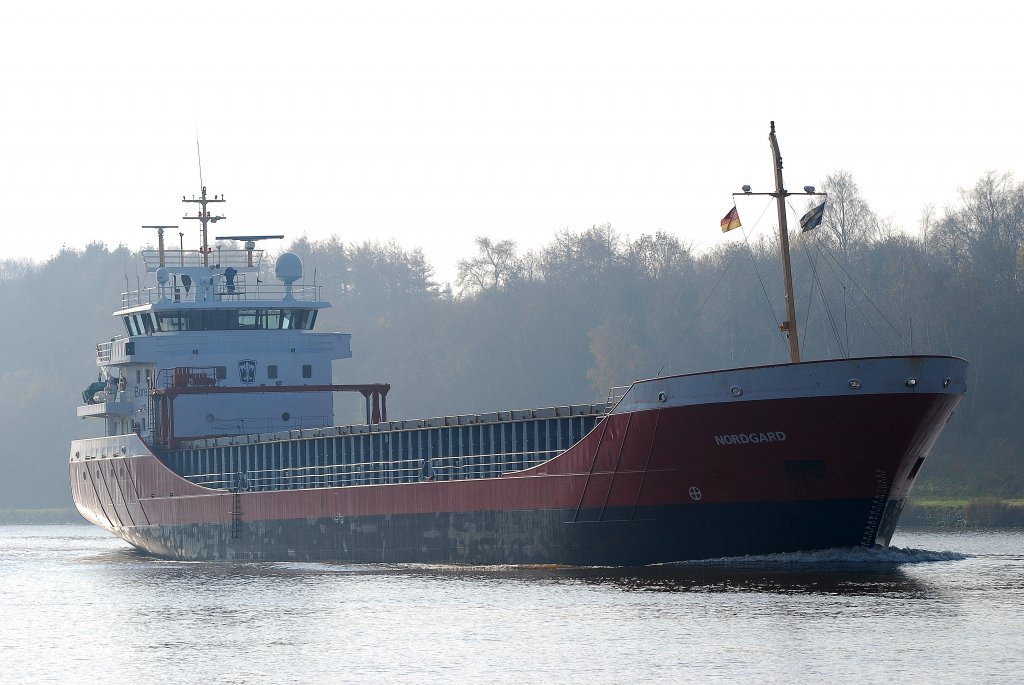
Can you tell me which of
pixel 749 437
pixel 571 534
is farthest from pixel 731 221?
pixel 571 534

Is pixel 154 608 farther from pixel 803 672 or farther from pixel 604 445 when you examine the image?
pixel 803 672

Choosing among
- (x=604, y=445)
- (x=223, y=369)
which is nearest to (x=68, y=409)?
(x=223, y=369)

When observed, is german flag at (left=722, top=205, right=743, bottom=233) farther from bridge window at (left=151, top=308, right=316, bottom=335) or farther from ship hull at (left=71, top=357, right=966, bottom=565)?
bridge window at (left=151, top=308, right=316, bottom=335)

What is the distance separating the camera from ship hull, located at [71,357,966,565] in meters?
38.4

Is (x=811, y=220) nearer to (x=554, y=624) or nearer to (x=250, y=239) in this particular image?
(x=554, y=624)

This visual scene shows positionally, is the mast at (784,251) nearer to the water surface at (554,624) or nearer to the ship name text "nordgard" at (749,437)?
the ship name text "nordgard" at (749,437)

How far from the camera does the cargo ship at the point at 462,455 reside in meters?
38.8

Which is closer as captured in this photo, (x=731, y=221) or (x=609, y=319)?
(x=731, y=221)

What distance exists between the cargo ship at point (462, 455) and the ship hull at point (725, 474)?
5 centimetres

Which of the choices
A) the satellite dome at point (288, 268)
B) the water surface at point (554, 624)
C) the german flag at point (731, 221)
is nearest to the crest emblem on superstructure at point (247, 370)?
the satellite dome at point (288, 268)

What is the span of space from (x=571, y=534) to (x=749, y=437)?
616 centimetres

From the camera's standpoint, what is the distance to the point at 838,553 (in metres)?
39.5

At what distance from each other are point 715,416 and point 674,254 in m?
71.1

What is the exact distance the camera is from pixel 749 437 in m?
39.1
